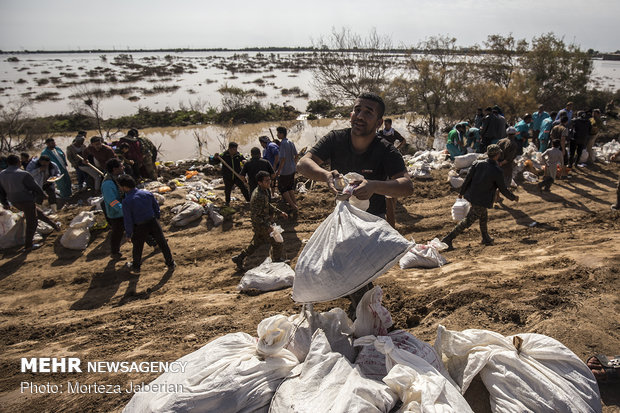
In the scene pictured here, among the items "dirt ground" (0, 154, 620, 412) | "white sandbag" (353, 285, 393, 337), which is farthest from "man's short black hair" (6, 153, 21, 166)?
"white sandbag" (353, 285, 393, 337)

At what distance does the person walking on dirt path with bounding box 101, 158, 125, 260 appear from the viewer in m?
4.75

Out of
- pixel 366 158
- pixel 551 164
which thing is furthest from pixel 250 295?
pixel 551 164

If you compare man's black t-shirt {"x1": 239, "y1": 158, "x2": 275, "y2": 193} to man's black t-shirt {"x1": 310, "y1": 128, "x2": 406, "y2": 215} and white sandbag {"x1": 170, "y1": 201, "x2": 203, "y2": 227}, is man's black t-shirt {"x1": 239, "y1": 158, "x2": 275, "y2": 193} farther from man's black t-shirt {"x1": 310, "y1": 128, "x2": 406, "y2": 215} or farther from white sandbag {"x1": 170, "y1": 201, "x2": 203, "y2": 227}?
man's black t-shirt {"x1": 310, "y1": 128, "x2": 406, "y2": 215}

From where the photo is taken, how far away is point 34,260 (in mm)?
5539

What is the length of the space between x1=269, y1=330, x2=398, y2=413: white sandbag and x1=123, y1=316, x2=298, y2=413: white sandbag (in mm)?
96

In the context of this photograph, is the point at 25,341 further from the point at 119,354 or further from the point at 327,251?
the point at 327,251

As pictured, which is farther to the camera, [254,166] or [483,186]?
[254,166]

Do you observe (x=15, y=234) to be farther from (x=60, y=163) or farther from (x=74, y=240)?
(x=60, y=163)

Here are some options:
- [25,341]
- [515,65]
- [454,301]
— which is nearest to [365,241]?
[454,301]

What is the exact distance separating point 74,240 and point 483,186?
6535mm

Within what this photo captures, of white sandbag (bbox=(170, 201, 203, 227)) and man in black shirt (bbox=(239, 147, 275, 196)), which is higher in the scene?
man in black shirt (bbox=(239, 147, 275, 196))

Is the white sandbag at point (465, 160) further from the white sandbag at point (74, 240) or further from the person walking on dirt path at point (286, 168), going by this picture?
the white sandbag at point (74, 240)

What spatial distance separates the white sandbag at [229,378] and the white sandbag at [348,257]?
35cm

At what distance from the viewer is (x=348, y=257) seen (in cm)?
173
